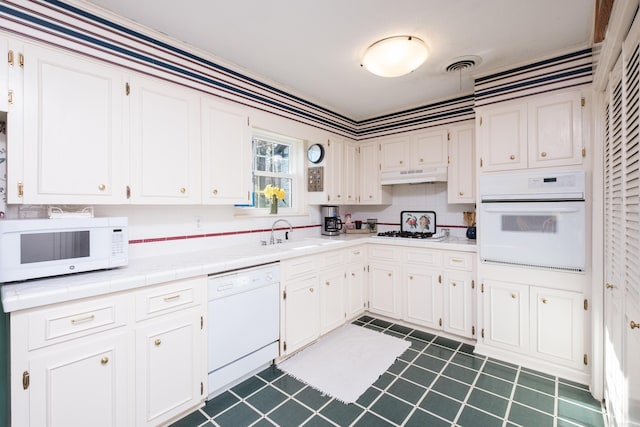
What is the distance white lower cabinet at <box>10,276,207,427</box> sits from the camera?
51.8 inches

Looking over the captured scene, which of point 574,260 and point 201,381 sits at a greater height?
point 574,260

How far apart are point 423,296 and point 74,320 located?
2785 mm

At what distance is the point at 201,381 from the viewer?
6.26 feet

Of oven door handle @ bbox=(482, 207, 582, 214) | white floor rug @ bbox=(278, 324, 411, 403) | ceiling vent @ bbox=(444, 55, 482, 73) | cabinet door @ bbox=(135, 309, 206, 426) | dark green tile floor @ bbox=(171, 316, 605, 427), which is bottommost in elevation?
dark green tile floor @ bbox=(171, 316, 605, 427)

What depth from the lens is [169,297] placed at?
1755mm

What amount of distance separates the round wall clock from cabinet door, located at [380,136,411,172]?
0.81m

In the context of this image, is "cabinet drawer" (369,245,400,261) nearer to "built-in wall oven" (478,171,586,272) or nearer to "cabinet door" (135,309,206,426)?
"built-in wall oven" (478,171,586,272)

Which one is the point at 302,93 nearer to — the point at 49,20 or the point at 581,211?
the point at 49,20

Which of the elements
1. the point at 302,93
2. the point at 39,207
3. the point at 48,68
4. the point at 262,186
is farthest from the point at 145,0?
the point at 262,186

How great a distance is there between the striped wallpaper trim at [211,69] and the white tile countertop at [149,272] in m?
1.26

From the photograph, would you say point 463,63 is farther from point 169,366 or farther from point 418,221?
point 169,366

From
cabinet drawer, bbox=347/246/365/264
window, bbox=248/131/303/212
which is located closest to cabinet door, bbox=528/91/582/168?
cabinet drawer, bbox=347/246/365/264

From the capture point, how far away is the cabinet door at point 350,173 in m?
3.74

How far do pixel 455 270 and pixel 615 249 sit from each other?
133cm
